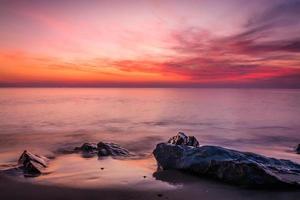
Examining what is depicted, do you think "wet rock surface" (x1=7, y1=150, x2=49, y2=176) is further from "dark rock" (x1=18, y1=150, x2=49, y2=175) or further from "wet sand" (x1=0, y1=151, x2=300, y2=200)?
"wet sand" (x1=0, y1=151, x2=300, y2=200)

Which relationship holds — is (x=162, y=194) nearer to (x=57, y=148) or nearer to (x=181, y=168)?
(x=181, y=168)

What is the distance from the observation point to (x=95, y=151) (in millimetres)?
12938

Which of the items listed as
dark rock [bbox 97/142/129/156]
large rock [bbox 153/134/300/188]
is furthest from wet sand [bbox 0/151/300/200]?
dark rock [bbox 97/142/129/156]

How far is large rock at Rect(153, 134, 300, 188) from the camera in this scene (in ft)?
26.5

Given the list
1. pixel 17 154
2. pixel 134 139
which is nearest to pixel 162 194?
pixel 17 154

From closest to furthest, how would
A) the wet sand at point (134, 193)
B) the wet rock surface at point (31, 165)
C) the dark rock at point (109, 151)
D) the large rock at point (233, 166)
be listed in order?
the wet sand at point (134, 193) < the large rock at point (233, 166) < the wet rock surface at point (31, 165) < the dark rock at point (109, 151)

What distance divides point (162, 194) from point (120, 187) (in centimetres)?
117

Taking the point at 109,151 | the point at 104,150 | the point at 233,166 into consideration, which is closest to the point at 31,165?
the point at 104,150

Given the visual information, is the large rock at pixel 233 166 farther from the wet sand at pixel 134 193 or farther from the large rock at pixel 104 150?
the large rock at pixel 104 150

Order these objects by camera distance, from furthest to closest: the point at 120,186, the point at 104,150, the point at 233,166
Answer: the point at 104,150, the point at 233,166, the point at 120,186

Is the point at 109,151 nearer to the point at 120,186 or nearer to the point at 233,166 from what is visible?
the point at 120,186

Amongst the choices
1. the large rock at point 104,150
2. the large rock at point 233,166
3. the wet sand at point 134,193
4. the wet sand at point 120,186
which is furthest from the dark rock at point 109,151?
the wet sand at point 134,193

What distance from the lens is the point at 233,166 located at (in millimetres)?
8633

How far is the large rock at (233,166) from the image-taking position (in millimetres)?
8086
